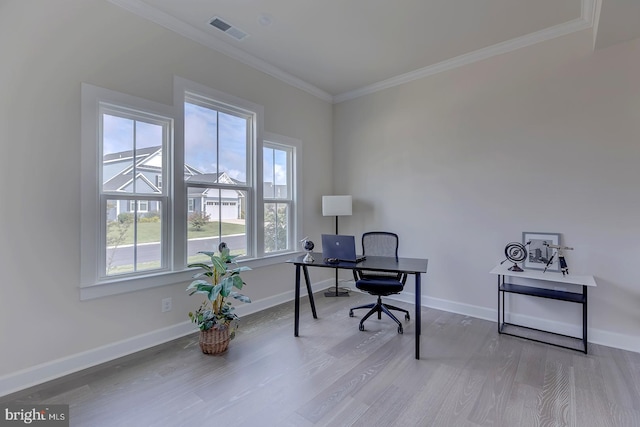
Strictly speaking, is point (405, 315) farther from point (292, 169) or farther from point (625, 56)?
point (625, 56)

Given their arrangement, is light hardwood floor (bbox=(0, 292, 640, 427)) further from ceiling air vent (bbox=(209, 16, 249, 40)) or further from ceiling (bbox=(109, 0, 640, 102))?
ceiling air vent (bbox=(209, 16, 249, 40))

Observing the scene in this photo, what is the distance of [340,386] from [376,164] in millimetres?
2996

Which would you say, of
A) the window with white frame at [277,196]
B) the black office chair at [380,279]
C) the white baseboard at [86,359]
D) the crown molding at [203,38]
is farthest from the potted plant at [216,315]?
the crown molding at [203,38]

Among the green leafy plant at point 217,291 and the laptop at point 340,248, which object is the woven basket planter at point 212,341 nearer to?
the green leafy plant at point 217,291

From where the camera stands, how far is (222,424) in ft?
5.51

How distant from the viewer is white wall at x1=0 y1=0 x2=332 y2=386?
1974 millimetres

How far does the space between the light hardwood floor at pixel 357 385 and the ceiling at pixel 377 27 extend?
2834mm

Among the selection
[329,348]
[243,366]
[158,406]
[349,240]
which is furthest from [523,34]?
[158,406]

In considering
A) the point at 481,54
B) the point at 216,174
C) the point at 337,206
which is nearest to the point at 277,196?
the point at 337,206

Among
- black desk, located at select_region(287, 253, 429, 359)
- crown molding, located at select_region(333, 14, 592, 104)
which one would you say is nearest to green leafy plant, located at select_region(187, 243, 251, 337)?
black desk, located at select_region(287, 253, 429, 359)

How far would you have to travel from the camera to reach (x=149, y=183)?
8.84ft

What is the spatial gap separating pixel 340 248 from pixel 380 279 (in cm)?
65

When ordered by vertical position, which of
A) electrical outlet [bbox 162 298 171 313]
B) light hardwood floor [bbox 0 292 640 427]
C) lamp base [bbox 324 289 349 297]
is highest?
electrical outlet [bbox 162 298 171 313]

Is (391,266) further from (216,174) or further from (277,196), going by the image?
(216,174)
